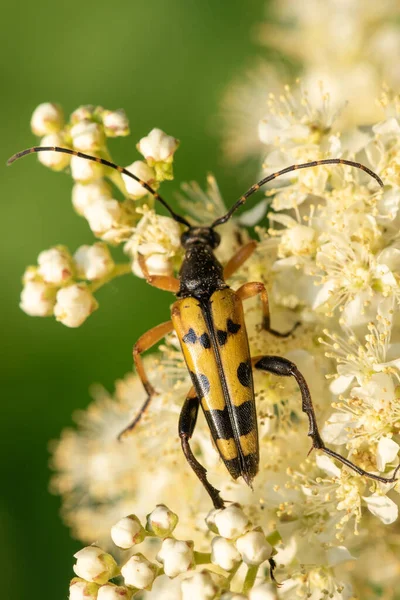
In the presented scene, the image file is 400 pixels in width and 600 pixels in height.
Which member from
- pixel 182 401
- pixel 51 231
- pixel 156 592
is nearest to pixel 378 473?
pixel 182 401

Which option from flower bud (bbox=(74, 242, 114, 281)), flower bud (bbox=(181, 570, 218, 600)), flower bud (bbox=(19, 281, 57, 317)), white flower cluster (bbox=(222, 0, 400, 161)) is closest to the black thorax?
flower bud (bbox=(74, 242, 114, 281))

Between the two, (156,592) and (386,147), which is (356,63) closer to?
(386,147)

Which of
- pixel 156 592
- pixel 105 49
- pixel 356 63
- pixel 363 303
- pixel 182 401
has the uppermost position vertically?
pixel 105 49

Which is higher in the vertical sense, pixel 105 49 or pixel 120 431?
pixel 105 49

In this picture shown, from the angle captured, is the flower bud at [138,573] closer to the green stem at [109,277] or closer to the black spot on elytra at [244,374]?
the black spot on elytra at [244,374]

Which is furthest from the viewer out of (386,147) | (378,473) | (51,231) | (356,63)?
(51,231)

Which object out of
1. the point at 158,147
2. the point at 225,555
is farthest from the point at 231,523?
the point at 158,147
